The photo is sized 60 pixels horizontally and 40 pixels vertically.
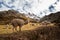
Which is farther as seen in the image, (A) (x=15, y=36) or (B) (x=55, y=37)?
(B) (x=55, y=37)

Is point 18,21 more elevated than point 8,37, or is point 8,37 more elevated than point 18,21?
point 18,21

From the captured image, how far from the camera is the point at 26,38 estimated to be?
30.4 m

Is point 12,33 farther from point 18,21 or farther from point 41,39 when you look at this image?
point 41,39

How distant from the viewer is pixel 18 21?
106 feet

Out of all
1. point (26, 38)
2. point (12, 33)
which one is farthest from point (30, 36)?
point (12, 33)

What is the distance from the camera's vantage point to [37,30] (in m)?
32.6

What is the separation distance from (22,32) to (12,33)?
1.59 metres

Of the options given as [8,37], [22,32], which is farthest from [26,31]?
[8,37]

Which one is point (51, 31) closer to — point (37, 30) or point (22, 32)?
point (37, 30)

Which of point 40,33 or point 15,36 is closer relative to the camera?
point 15,36

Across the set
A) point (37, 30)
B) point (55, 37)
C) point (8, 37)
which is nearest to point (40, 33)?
point (37, 30)

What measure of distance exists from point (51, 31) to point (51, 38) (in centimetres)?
136

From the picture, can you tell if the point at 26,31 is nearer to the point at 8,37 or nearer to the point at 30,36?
the point at 30,36

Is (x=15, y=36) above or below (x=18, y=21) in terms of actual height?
below
